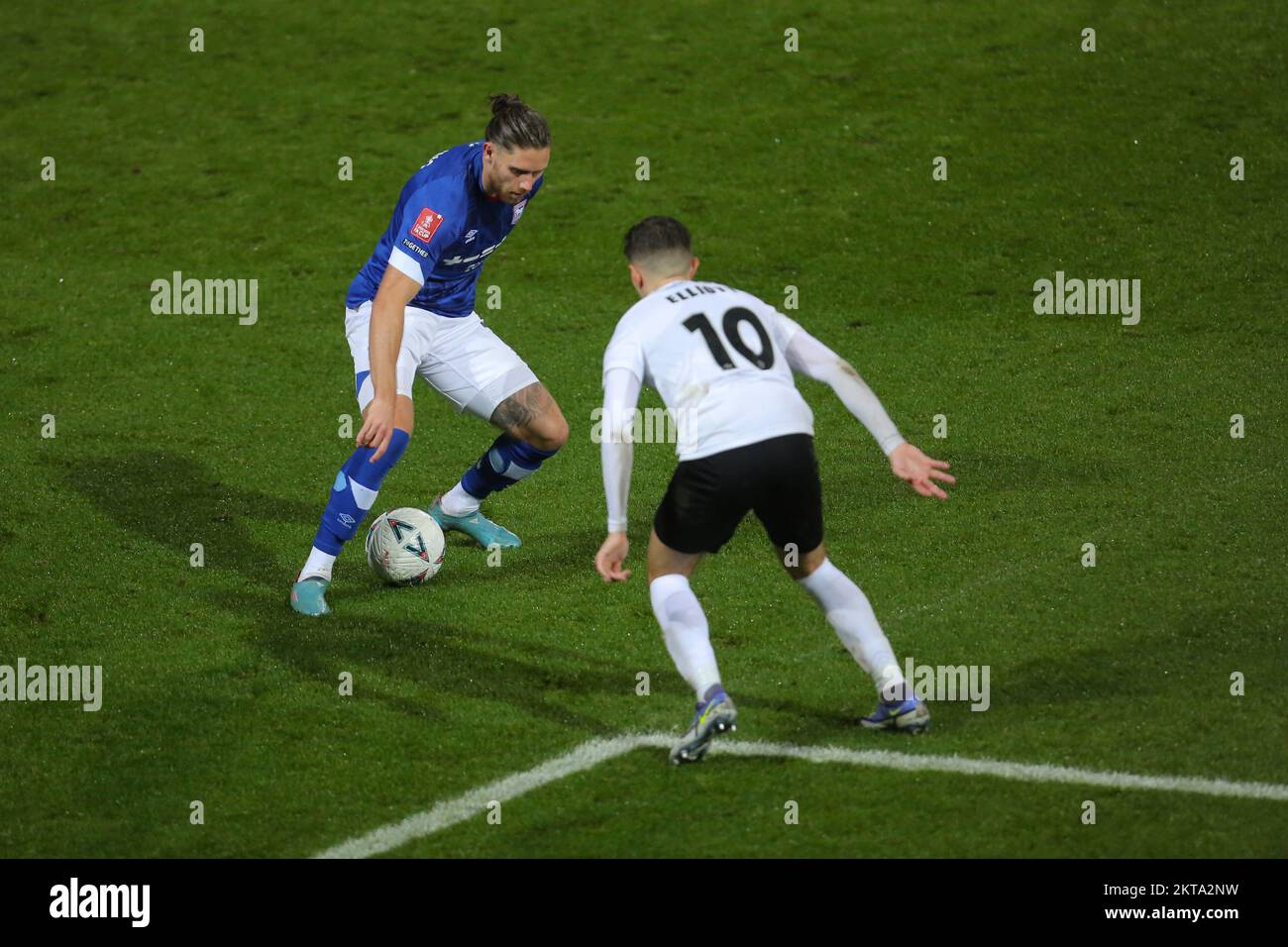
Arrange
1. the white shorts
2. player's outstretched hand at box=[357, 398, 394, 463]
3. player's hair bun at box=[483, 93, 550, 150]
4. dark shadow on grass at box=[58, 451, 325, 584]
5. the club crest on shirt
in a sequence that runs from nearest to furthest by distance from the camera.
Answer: player's outstretched hand at box=[357, 398, 394, 463]
player's hair bun at box=[483, 93, 550, 150]
the club crest on shirt
the white shorts
dark shadow on grass at box=[58, 451, 325, 584]

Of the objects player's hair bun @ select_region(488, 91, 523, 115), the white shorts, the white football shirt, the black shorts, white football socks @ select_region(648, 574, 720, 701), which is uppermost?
player's hair bun @ select_region(488, 91, 523, 115)

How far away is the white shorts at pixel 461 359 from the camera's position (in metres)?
8.05

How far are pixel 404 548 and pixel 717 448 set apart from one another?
2669 millimetres

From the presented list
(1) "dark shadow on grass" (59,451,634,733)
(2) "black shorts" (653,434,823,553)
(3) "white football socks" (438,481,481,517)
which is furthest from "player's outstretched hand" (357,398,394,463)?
(3) "white football socks" (438,481,481,517)

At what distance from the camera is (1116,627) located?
22.9 feet

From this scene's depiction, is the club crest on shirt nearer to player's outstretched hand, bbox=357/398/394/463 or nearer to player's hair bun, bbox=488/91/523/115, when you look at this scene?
player's hair bun, bbox=488/91/523/115

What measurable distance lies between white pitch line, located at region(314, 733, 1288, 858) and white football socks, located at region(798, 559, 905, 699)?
0.29 meters

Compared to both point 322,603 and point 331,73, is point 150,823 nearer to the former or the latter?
point 322,603

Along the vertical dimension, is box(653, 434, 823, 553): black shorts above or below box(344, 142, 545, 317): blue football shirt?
below

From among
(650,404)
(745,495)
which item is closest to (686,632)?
(745,495)

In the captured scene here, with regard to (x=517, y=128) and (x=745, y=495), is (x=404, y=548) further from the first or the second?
(x=745, y=495)

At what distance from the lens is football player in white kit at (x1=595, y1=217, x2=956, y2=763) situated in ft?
18.7
